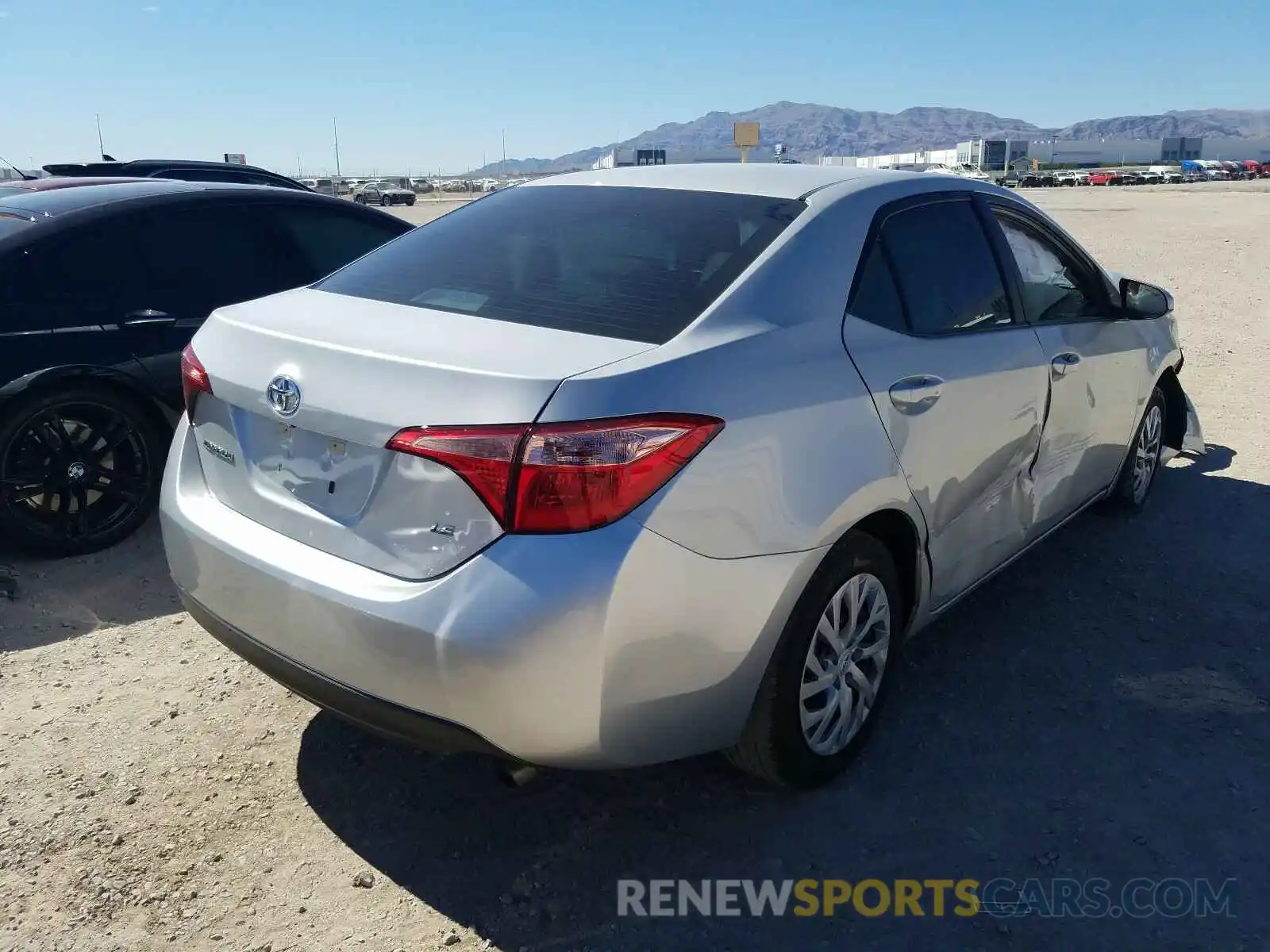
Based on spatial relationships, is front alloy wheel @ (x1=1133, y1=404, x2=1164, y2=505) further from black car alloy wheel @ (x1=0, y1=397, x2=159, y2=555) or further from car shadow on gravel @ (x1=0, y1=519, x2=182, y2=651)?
black car alloy wheel @ (x1=0, y1=397, x2=159, y2=555)

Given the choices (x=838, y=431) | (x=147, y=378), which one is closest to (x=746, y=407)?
(x=838, y=431)

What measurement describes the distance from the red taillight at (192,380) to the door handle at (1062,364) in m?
2.78

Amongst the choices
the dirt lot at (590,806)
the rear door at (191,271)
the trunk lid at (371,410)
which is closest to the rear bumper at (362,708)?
the trunk lid at (371,410)

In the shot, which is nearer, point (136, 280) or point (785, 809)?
point (785, 809)

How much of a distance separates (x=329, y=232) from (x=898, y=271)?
351 centimetres

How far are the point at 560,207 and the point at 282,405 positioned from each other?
1.23 m

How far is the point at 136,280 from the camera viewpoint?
186 inches

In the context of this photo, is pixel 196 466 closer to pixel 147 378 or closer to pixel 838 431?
pixel 838 431

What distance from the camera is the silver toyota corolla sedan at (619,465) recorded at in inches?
83.8

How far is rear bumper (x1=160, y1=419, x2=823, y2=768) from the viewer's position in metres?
2.10

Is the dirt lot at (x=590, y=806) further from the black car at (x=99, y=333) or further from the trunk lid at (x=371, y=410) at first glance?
the trunk lid at (x=371, y=410)

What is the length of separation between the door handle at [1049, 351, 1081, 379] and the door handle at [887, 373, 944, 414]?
2.94ft

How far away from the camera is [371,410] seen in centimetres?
224

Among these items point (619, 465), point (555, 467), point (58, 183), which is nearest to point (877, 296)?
point (619, 465)
